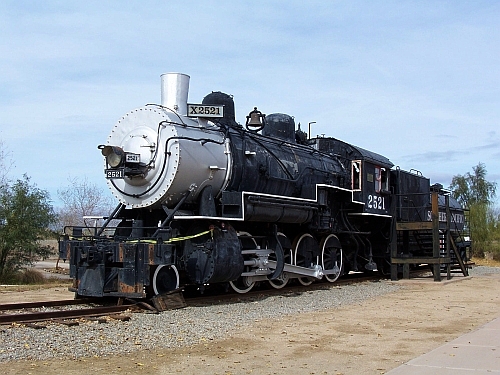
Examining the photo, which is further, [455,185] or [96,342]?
[455,185]

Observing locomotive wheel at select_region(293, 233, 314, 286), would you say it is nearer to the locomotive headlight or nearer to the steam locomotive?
the steam locomotive

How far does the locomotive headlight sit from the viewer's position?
11750 millimetres

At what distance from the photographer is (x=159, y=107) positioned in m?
12.2

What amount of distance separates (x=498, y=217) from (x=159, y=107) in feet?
137

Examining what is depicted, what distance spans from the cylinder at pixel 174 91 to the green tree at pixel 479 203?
121 feet

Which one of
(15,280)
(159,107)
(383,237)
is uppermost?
(159,107)

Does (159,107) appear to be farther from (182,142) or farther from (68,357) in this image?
(68,357)

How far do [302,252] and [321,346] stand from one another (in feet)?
24.7

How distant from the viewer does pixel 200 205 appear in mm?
12211

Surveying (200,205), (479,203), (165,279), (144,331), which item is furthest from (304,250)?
(479,203)

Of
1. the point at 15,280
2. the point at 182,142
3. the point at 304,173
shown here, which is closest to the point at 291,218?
the point at 304,173

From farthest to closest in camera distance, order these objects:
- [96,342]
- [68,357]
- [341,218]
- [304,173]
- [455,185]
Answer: [455,185] < [341,218] < [304,173] < [96,342] < [68,357]

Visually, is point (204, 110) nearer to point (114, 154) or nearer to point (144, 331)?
point (114, 154)

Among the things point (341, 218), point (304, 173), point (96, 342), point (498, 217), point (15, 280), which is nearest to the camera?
point (96, 342)
